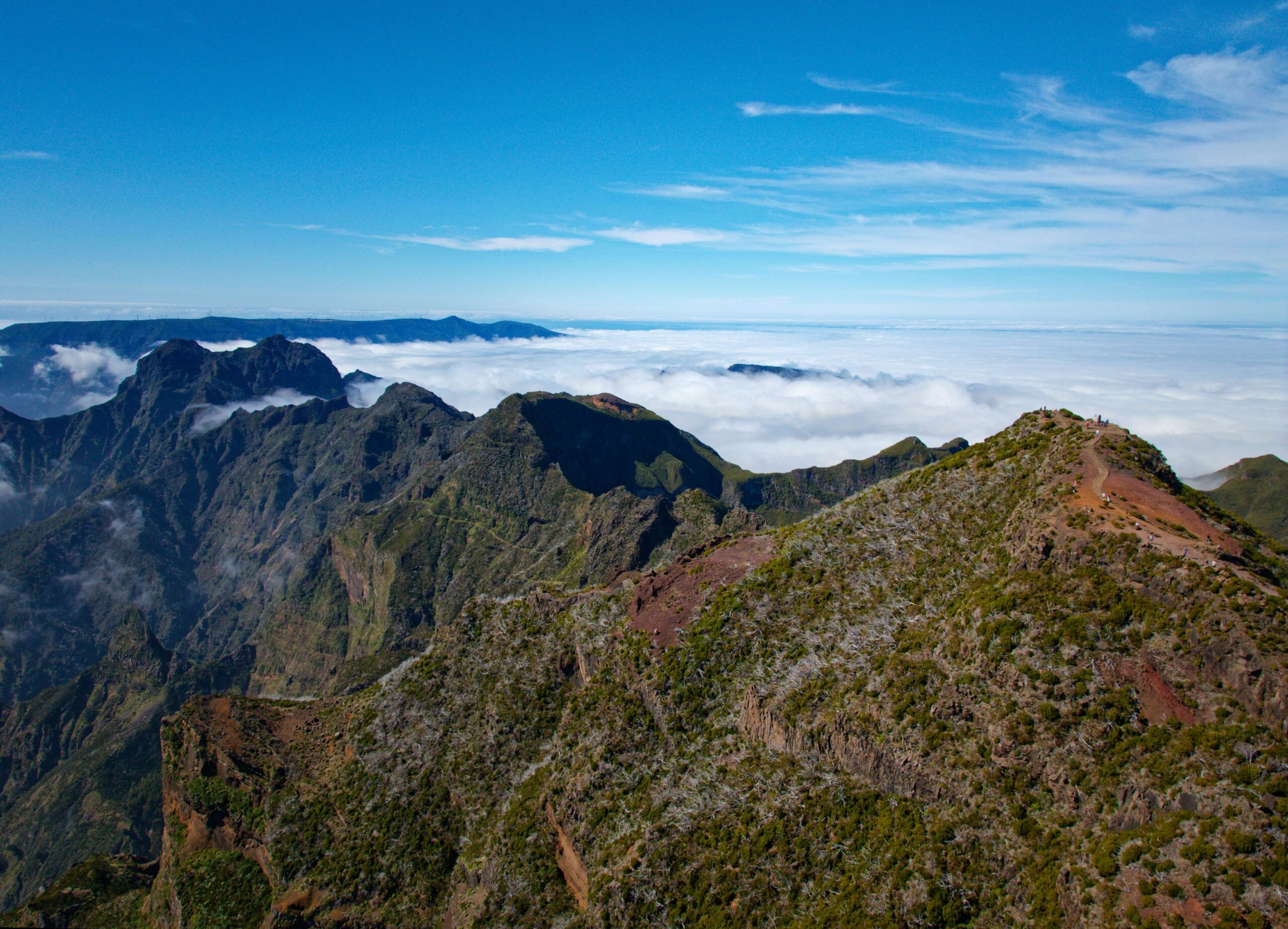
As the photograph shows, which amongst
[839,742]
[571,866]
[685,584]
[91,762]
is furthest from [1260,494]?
[91,762]

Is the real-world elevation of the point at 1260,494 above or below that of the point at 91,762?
above

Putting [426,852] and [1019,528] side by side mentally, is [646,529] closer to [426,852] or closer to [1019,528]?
[426,852]

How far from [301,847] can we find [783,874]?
147 feet

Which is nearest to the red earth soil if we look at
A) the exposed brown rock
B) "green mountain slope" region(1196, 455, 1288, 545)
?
the exposed brown rock

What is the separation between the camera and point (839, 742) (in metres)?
37.2

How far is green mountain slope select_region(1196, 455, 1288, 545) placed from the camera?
163 meters

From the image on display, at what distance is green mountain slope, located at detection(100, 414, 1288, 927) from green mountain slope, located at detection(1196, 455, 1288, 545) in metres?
172

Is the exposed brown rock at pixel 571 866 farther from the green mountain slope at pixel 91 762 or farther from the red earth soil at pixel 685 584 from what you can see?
the green mountain slope at pixel 91 762

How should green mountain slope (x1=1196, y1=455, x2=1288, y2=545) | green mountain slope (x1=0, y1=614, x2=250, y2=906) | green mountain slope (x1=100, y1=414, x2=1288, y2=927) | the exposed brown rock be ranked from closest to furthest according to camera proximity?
1. green mountain slope (x1=100, y1=414, x2=1288, y2=927)
2. the exposed brown rock
3. green mountain slope (x1=0, y1=614, x2=250, y2=906)
4. green mountain slope (x1=1196, y1=455, x2=1288, y2=545)

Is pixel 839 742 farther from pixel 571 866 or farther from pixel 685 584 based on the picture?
pixel 685 584

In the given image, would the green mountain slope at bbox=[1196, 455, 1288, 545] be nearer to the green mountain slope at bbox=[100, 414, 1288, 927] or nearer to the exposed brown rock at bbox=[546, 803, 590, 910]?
the green mountain slope at bbox=[100, 414, 1288, 927]

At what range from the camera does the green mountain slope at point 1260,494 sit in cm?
16262

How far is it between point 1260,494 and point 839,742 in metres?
211

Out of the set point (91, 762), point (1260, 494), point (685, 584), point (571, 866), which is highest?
point (1260, 494)
